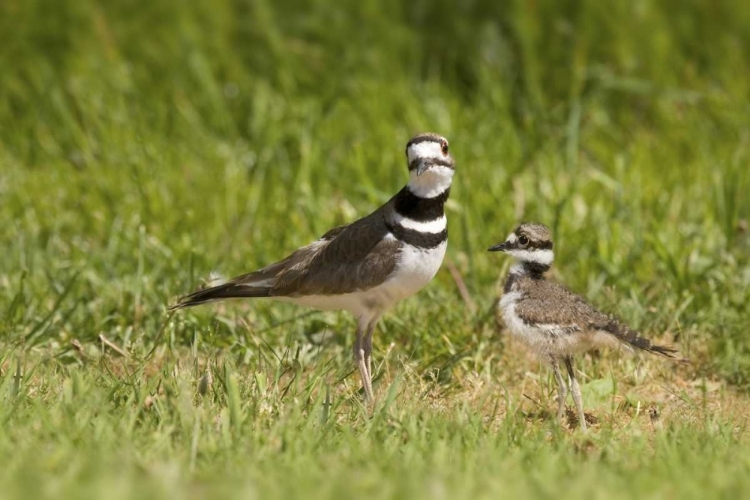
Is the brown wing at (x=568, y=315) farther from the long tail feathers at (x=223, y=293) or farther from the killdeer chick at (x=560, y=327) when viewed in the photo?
the long tail feathers at (x=223, y=293)

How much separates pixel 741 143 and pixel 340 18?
323cm

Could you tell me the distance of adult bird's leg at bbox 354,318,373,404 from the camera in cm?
501

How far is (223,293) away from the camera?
545cm

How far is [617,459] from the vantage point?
4.15 metres

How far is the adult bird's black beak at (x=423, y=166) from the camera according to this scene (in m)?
5.12

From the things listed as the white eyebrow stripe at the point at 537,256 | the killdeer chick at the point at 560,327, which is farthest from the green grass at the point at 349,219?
the white eyebrow stripe at the point at 537,256

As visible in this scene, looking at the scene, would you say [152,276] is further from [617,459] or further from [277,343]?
[617,459]

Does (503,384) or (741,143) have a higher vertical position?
(741,143)

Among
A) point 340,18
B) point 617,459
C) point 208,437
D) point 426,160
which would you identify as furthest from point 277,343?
point 340,18

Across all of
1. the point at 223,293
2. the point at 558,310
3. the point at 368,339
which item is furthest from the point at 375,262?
the point at 558,310

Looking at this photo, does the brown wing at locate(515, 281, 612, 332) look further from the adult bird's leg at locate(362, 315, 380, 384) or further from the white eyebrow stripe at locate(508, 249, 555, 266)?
the adult bird's leg at locate(362, 315, 380, 384)

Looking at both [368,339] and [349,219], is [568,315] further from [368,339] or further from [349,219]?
[349,219]

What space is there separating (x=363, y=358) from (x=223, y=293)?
0.73m

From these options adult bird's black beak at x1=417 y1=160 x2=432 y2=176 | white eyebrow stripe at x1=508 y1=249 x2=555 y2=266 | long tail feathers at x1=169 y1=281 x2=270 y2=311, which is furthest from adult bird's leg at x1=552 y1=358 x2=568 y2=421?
long tail feathers at x1=169 y1=281 x2=270 y2=311
